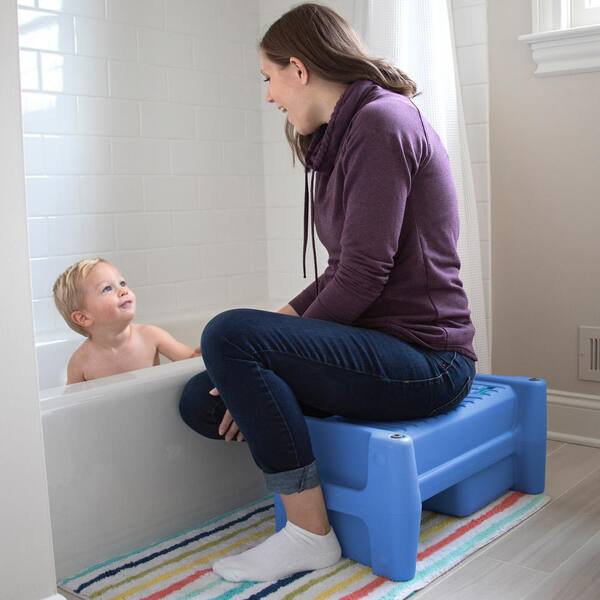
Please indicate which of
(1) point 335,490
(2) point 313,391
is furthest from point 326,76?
(1) point 335,490

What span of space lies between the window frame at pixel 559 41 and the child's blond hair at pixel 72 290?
1.33 metres

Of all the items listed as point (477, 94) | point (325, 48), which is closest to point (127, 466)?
point (325, 48)

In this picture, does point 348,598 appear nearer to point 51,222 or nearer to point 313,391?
point 313,391

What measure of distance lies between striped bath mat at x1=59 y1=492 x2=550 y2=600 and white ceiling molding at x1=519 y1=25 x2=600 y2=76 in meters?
1.15

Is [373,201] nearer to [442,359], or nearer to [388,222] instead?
[388,222]

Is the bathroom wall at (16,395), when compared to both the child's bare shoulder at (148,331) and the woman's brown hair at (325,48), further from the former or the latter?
the child's bare shoulder at (148,331)

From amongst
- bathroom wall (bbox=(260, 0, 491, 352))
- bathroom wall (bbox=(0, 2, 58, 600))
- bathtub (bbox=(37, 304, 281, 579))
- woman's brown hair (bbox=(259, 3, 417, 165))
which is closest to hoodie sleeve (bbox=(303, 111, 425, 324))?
woman's brown hair (bbox=(259, 3, 417, 165))

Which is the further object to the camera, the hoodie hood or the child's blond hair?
the child's blond hair

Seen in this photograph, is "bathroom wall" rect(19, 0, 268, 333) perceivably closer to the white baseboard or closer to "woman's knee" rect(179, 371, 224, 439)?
"woman's knee" rect(179, 371, 224, 439)

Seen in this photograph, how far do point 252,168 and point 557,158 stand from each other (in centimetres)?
114

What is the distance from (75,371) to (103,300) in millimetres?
→ 202

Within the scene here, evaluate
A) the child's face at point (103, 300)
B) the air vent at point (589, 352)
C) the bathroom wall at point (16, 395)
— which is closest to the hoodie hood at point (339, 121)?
the bathroom wall at point (16, 395)

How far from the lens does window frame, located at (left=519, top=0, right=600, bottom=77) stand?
7.64 feet

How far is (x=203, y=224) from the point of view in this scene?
301cm
